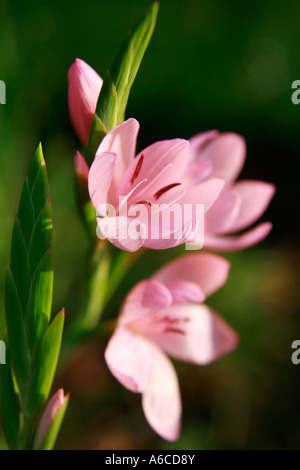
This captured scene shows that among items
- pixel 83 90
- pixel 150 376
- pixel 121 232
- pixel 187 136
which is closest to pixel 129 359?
pixel 150 376

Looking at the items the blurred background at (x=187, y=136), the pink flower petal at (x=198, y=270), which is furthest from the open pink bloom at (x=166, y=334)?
the blurred background at (x=187, y=136)

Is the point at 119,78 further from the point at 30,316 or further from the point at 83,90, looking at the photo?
the point at 30,316

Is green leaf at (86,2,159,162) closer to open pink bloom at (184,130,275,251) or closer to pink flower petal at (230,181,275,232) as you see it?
open pink bloom at (184,130,275,251)

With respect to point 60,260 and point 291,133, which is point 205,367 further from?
point 291,133

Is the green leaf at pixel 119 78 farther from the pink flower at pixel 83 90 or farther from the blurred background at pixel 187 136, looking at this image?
the blurred background at pixel 187 136

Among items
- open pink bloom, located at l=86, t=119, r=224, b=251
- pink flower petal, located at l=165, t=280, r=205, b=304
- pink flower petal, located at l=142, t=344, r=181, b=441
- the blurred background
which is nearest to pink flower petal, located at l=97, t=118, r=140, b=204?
open pink bloom, located at l=86, t=119, r=224, b=251
